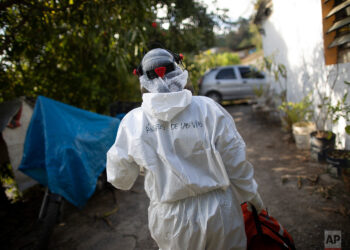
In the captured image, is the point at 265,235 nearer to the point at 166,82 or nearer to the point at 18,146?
the point at 166,82

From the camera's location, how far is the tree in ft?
10.0

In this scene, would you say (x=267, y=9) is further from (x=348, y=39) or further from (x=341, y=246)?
(x=341, y=246)

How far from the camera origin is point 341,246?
2.02 m

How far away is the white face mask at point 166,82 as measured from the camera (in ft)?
4.61

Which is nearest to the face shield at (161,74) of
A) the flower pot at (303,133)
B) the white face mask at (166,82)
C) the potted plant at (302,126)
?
the white face mask at (166,82)

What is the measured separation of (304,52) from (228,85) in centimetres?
419

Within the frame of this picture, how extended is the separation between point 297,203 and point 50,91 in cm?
449

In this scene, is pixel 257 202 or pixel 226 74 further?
pixel 226 74

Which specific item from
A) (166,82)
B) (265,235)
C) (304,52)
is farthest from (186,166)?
(304,52)

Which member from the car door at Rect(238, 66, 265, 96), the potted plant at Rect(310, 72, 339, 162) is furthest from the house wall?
the car door at Rect(238, 66, 265, 96)

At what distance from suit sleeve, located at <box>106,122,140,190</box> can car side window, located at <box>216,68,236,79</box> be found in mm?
7615

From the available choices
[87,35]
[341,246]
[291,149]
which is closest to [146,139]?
[341,246]

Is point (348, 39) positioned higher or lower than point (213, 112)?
higher

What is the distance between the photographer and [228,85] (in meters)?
8.38
